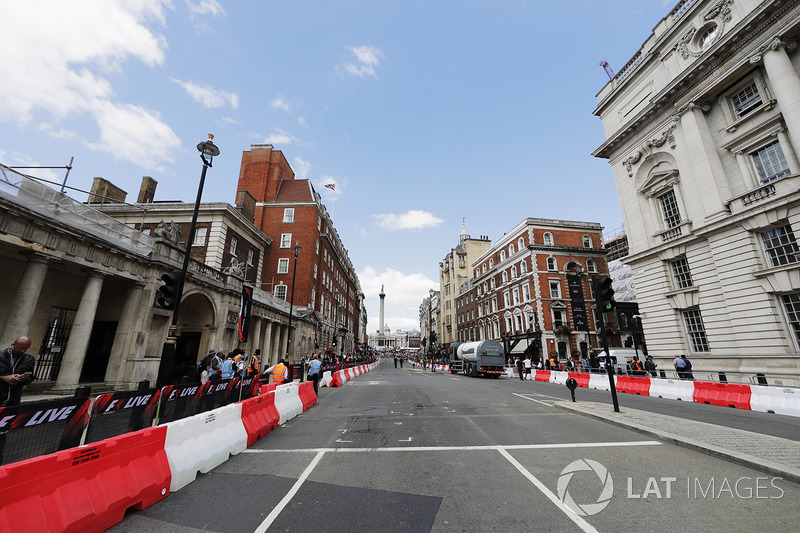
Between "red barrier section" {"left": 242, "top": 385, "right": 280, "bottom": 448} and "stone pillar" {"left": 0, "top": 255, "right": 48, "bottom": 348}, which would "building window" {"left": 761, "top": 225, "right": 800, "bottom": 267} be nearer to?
"red barrier section" {"left": 242, "top": 385, "right": 280, "bottom": 448}

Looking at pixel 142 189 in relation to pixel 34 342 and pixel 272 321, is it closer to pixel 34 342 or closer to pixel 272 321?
pixel 272 321

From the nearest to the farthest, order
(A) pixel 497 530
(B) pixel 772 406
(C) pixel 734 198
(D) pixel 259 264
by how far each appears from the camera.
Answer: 1. (A) pixel 497 530
2. (B) pixel 772 406
3. (C) pixel 734 198
4. (D) pixel 259 264

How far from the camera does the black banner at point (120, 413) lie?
471 cm

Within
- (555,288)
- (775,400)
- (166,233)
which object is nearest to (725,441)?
(775,400)

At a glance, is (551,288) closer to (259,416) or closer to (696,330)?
(696,330)

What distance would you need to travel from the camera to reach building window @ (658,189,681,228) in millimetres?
20797

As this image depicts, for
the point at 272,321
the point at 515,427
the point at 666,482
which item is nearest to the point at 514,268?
the point at 272,321

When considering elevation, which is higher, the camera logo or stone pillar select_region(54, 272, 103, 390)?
stone pillar select_region(54, 272, 103, 390)

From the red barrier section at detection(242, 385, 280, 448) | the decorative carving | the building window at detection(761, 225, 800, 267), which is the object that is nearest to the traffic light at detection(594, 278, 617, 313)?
the red barrier section at detection(242, 385, 280, 448)

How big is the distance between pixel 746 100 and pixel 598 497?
80.0ft

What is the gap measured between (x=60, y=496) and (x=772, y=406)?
17.1 meters

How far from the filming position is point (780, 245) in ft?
50.1

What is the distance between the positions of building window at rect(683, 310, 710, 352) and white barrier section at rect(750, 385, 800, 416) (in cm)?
953

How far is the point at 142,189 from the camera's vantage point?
1215 inches
